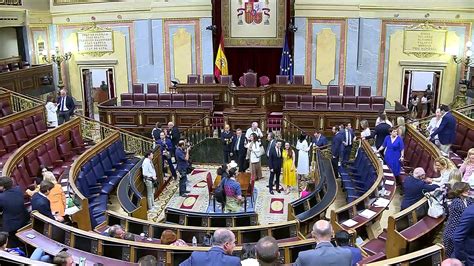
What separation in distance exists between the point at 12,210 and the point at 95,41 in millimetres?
12930

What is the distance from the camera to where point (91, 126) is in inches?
518

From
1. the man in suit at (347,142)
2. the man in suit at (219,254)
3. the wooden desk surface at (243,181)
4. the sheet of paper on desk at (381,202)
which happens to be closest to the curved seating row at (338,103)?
the man in suit at (347,142)

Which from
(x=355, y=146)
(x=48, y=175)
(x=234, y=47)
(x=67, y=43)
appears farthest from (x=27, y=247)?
(x=67, y=43)

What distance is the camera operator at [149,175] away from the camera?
8.91m

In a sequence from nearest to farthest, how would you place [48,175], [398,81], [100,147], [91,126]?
1. [48,175]
2. [100,147]
3. [91,126]
4. [398,81]

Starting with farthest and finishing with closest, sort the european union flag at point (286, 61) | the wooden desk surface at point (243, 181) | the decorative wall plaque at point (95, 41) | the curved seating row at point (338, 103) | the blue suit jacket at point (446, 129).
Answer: the decorative wall plaque at point (95, 41) → the european union flag at point (286, 61) → the curved seating row at point (338, 103) → the wooden desk surface at point (243, 181) → the blue suit jacket at point (446, 129)

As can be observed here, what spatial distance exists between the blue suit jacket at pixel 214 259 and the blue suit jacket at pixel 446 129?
602 cm

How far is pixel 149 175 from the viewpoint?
8969 millimetres

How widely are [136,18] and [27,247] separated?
12.7 metres

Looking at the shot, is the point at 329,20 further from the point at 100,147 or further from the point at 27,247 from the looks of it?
the point at 27,247

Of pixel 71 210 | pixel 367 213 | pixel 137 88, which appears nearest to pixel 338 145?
pixel 367 213

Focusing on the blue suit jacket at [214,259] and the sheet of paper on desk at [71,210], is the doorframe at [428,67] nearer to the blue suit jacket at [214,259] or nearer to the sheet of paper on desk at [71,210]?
the sheet of paper on desk at [71,210]

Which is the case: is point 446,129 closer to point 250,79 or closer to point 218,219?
point 218,219

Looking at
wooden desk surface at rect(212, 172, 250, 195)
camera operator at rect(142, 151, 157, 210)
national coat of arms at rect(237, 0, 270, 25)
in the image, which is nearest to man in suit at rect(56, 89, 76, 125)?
camera operator at rect(142, 151, 157, 210)
